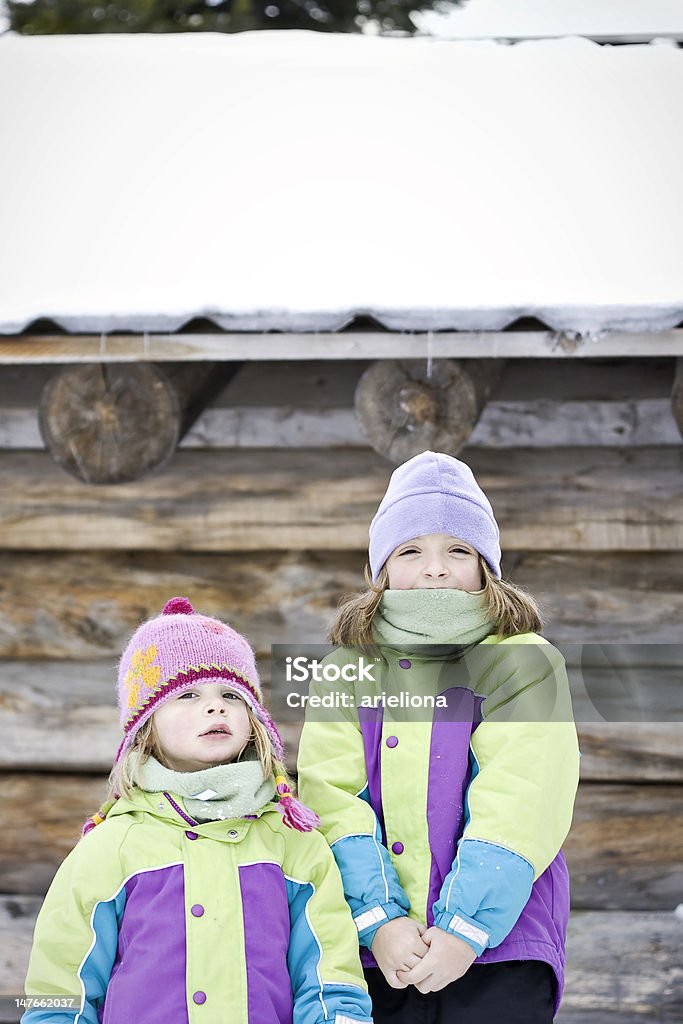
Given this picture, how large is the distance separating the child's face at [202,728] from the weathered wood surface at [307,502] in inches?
49.8

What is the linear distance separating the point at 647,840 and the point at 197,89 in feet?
10.6

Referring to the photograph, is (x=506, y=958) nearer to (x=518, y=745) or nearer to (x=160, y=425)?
(x=518, y=745)

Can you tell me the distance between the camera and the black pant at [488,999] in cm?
195

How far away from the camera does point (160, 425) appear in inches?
109

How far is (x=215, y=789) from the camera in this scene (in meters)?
1.95

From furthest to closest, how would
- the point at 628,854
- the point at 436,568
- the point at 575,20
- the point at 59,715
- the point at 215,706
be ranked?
the point at 575,20 → the point at 59,715 → the point at 628,854 → the point at 436,568 → the point at 215,706

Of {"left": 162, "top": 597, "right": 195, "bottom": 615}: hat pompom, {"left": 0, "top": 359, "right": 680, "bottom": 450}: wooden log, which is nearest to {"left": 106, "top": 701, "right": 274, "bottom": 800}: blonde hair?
{"left": 162, "top": 597, "right": 195, "bottom": 615}: hat pompom

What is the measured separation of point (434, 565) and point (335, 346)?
778mm

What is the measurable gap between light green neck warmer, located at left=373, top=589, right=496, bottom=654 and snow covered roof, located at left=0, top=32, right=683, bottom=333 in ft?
2.62

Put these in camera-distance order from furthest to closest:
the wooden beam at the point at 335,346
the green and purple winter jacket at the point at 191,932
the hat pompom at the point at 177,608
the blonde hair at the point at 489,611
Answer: the wooden beam at the point at 335,346, the hat pompom at the point at 177,608, the blonde hair at the point at 489,611, the green and purple winter jacket at the point at 191,932

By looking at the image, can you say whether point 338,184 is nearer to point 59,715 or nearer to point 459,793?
point 59,715

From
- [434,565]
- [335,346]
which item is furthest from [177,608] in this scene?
[335,346]

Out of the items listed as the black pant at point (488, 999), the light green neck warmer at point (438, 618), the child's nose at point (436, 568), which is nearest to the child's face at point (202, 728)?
the light green neck warmer at point (438, 618)

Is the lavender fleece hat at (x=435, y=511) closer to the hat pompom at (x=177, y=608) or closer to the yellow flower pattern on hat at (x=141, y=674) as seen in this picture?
the hat pompom at (x=177, y=608)
